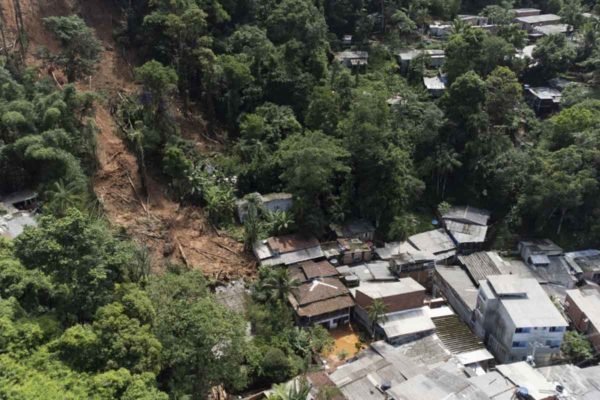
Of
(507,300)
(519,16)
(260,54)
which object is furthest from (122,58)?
(519,16)

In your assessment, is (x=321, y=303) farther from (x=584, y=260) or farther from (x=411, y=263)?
(x=584, y=260)

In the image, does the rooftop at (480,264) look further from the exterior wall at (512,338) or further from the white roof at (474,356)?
the white roof at (474,356)

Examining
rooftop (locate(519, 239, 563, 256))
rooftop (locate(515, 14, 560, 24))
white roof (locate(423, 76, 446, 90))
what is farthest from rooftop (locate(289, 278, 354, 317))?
rooftop (locate(515, 14, 560, 24))

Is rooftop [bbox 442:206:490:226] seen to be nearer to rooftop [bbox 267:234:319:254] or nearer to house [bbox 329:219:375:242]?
house [bbox 329:219:375:242]

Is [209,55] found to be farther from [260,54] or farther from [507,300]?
[507,300]

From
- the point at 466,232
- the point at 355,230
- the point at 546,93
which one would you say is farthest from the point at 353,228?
the point at 546,93

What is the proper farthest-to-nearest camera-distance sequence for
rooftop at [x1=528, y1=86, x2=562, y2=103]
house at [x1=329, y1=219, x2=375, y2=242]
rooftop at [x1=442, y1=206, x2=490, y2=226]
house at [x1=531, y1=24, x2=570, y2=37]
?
house at [x1=531, y1=24, x2=570, y2=37] → rooftop at [x1=528, y1=86, x2=562, y2=103] → rooftop at [x1=442, y1=206, x2=490, y2=226] → house at [x1=329, y1=219, x2=375, y2=242]

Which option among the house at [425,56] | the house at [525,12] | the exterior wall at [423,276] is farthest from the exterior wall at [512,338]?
the house at [525,12]
